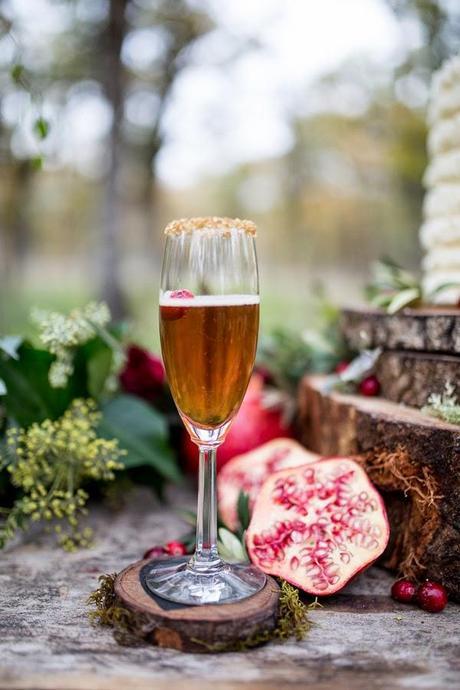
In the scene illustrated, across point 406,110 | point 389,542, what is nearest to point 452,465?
point 389,542

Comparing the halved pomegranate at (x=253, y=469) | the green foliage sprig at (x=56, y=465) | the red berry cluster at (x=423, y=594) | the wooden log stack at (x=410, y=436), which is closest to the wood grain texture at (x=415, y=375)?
the wooden log stack at (x=410, y=436)

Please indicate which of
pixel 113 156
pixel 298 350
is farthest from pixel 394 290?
pixel 113 156

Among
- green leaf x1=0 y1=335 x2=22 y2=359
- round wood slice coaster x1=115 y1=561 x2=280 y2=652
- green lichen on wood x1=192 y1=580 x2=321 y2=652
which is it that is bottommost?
green lichen on wood x1=192 y1=580 x2=321 y2=652

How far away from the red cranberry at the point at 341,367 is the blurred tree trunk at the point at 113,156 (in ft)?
11.4

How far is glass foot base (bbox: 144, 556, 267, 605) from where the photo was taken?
1493 millimetres

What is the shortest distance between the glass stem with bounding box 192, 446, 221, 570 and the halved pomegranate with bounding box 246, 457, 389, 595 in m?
0.24

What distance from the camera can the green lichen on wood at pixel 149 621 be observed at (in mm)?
1425

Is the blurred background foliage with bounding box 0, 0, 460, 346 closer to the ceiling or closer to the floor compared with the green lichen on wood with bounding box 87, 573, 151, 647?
closer to the ceiling

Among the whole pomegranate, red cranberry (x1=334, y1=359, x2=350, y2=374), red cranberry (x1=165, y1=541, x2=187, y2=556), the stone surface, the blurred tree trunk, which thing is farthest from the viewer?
the blurred tree trunk

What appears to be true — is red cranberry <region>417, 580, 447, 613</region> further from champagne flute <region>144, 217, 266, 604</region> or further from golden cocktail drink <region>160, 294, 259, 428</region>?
golden cocktail drink <region>160, 294, 259, 428</region>

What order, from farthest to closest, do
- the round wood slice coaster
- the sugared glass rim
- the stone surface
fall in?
the sugared glass rim, the round wood slice coaster, the stone surface

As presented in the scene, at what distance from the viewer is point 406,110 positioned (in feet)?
18.5

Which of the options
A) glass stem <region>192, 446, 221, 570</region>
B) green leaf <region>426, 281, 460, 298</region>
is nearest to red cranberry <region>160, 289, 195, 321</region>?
glass stem <region>192, 446, 221, 570</region>

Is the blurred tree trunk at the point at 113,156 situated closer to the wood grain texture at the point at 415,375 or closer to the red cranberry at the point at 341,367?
the red cranberry at the point at 341,367
